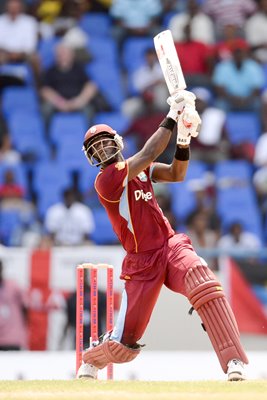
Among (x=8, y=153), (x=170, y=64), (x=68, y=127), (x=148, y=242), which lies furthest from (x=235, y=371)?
(x=68, y=127)

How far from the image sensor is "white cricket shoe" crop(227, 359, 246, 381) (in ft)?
24.7

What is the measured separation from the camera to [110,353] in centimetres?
801

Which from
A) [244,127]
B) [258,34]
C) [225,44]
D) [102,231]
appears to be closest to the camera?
[102,231]

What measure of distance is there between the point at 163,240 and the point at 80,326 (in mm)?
1175

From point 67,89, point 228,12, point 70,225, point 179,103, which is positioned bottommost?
point 179,103

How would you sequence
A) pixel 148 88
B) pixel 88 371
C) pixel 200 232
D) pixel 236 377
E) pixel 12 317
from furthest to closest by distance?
pixel 148 88, pixel 200 232, pixel 12 317, pixel 88 371, pixel 236 377

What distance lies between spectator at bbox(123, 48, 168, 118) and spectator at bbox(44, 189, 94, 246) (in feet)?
7.15

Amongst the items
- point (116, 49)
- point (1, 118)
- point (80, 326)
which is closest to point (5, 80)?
point (1, 118)

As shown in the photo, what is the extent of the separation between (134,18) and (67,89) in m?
1.99

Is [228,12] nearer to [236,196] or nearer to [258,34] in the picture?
[258,34]

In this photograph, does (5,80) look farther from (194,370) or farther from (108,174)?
(108,174)

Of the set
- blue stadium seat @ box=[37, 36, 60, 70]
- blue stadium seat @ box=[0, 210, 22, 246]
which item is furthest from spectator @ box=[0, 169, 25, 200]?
blue stadium seat @ box=[37, 36, 60, 70]

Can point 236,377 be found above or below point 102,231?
below

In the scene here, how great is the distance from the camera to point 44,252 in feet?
42.6
